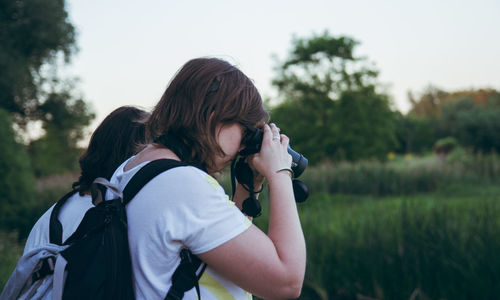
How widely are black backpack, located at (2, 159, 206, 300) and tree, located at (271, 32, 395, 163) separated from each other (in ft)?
69.4

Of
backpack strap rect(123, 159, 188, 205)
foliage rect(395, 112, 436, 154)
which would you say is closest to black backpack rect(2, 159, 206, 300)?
backpack strap rect(123, 159, 188, 205)

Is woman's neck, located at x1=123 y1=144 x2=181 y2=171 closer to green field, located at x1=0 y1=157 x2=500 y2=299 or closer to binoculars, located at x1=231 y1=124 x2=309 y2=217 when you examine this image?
binoculars, located at x1=231 y1=124 x2=309 y2=217

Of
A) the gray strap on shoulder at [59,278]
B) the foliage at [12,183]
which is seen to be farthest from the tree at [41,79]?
the gray strap on shoulder at [59,278]

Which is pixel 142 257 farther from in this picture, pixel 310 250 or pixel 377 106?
pixel 377 106

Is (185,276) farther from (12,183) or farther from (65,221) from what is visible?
(12,183)

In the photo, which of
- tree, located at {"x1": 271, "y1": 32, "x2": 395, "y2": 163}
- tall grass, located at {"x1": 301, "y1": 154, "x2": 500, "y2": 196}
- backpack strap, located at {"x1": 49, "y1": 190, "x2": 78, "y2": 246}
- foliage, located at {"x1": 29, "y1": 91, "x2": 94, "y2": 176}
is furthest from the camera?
tree, located at {"x1": 271, "y1": 32, "x2": 395, "y2": 163}

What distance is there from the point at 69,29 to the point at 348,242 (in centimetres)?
1564

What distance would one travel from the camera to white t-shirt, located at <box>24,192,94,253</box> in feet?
4.73

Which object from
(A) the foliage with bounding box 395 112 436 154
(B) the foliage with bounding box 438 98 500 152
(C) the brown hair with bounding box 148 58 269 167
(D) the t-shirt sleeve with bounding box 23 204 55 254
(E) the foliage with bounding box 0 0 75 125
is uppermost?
(E) the foliage with bounding box 0 0 75 125

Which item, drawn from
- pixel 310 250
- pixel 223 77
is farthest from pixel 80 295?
pixel 310 250

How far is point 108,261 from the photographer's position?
3.28 ft

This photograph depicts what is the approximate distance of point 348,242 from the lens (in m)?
3.74

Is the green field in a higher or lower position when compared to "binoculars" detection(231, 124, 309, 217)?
lower

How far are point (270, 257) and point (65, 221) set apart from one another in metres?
0.86
